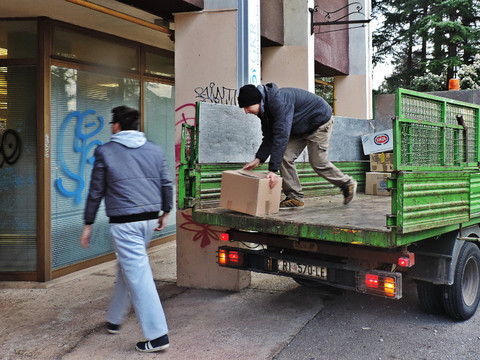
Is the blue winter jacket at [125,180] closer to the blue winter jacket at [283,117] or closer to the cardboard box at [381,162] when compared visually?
the blue winter jacket at [283,117]

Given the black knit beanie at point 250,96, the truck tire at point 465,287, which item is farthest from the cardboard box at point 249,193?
the truck tire at point 465,287

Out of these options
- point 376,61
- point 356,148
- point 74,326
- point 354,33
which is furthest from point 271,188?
point 376,61

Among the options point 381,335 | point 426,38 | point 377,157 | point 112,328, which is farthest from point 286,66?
point 426,38

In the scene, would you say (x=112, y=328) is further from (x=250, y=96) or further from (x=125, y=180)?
(x=250, y=96)

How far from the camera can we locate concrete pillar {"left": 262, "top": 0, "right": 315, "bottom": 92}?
9.12 metres

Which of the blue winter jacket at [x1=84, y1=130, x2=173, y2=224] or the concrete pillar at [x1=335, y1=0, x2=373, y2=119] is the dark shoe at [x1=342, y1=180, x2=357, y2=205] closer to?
the blue winter jacket at [x1=84, y1=130, x2=173, y2=224]

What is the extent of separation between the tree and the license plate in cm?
1579

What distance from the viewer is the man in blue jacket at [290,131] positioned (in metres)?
4.80

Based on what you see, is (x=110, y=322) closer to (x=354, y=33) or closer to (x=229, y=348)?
(x=229, y=348)

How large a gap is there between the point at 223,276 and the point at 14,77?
3.58m

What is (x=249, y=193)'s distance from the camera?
4.52 m

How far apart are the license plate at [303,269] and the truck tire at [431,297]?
1036mm

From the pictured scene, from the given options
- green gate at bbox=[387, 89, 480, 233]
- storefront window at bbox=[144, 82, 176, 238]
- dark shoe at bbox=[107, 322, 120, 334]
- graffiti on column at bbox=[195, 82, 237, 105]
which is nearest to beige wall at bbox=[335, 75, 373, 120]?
storefront window at bbox=[144, 82, 176, 238]

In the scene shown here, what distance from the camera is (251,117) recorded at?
5.63 m
